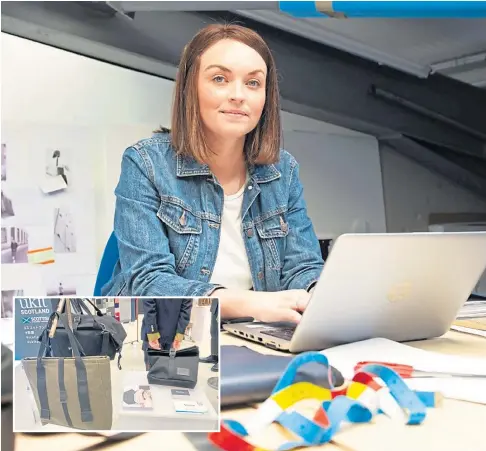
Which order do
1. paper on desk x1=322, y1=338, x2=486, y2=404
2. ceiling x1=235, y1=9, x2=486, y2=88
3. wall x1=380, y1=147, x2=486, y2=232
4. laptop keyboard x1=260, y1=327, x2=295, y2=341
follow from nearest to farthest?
paper on desk x1=322, y1=338, x2=486, y2=404, laptop keyboard x1=260, y1=327, x2=295, y2=341, ceiling x1=235, y1=9, x2=486, y2=88, wall x1=380, y1=147, x2=486, y2=232

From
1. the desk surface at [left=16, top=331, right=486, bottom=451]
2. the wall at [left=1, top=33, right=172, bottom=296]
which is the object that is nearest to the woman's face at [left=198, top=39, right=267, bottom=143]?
the desk surface at [left=16, top=331, right=486, bottom=451]

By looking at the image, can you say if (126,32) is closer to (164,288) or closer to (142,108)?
(142,108)

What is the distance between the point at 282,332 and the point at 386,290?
127mm

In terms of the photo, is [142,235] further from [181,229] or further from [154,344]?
[154,344]

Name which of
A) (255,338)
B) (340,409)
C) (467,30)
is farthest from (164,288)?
(467,30)

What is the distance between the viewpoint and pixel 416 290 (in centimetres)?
61

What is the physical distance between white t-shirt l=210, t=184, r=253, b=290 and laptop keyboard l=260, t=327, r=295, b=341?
286mm

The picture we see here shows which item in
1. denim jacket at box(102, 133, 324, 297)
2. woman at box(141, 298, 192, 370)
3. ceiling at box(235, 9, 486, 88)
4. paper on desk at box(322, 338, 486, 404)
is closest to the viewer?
woman at box(141, 298, 192, 370)

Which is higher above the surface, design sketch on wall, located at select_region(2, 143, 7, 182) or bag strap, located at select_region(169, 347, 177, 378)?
design sketch on wall, located at select_region(2, 143, 7, 182)

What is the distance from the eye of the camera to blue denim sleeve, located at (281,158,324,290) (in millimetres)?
952

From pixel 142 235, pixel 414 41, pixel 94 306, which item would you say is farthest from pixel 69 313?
pixel 414 41

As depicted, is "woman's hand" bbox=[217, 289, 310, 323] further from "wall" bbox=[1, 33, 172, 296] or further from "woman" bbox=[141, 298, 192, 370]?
"wall" bbox=[1, 33, 172, 296]

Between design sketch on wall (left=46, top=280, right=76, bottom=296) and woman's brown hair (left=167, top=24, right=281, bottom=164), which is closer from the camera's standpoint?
woman's brown hair (left=167, top=24, right=281, bottom=164)

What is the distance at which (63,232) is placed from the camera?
171 cm
